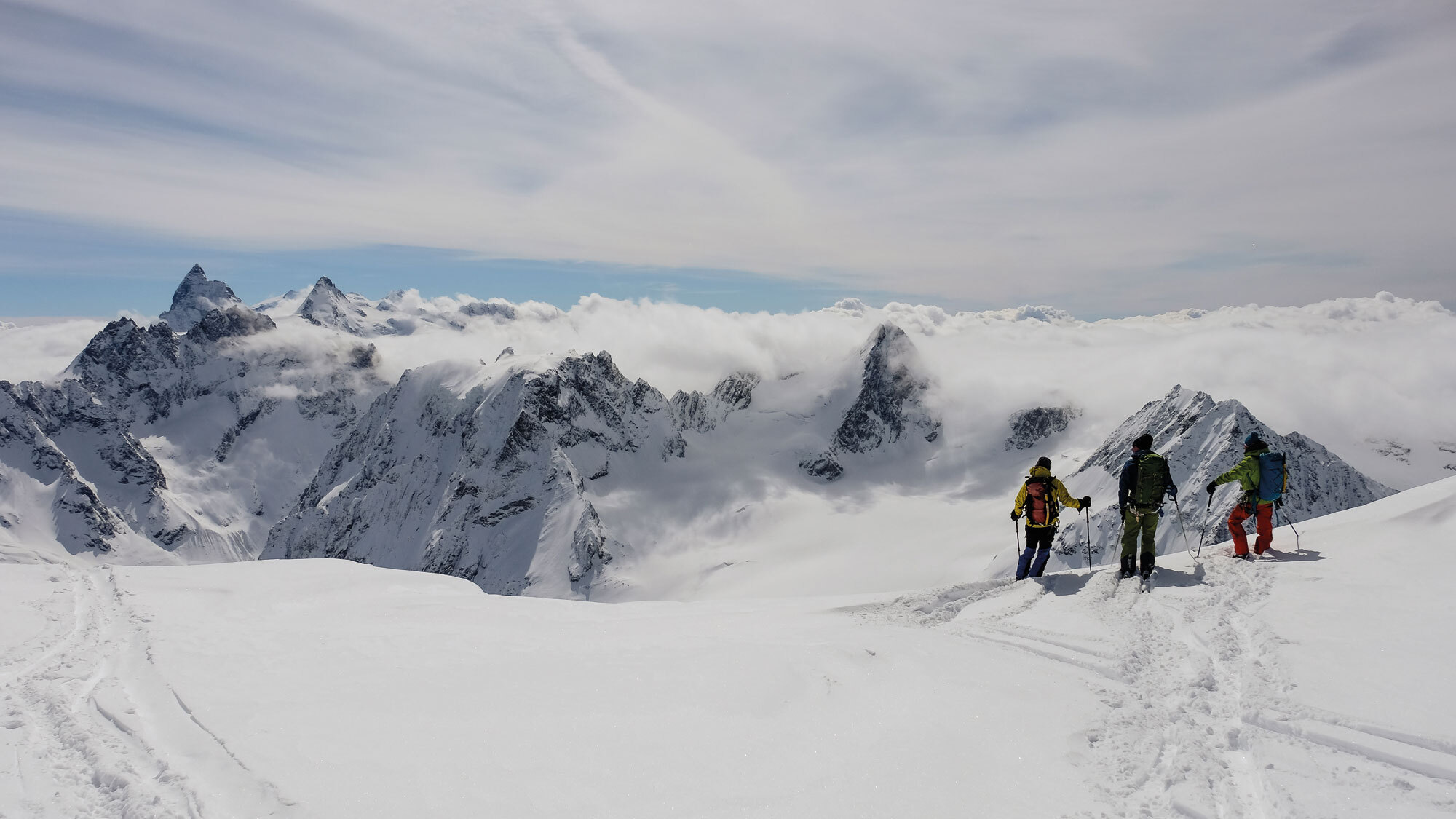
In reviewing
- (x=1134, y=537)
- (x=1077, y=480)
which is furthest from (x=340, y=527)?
(x=1134, y=537)

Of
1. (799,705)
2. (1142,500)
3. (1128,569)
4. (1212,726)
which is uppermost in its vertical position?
(1142,500)

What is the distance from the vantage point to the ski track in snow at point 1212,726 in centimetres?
584

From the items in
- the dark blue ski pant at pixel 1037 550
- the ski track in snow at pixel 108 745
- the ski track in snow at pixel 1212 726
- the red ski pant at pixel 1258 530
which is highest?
the red ski pant at pixel 1258 530

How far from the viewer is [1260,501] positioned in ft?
48.5

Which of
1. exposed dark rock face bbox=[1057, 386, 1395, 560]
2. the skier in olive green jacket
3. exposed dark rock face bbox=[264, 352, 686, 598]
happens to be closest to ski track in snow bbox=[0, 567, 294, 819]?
the skier in olive green jacket

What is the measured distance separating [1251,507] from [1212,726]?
399 inches

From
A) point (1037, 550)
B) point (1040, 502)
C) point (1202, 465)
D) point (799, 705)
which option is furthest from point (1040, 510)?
point (1202, 465)

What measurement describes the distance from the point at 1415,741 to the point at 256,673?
13519 mm

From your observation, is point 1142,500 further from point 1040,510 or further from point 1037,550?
point 1037,550

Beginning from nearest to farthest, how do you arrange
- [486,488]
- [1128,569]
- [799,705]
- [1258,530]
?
[799,705] < [1128,569] < [1258,530] < [486,488]

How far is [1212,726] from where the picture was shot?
23.8 ft

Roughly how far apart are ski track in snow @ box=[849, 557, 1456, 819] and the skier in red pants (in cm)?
205

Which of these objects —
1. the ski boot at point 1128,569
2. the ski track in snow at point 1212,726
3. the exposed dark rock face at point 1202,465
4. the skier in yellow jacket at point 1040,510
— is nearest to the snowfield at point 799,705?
the ski track in snow at point 1212,726

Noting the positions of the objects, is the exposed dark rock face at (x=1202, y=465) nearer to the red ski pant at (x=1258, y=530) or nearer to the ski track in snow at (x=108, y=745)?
the red ski pant at (x=1258, y=530)
